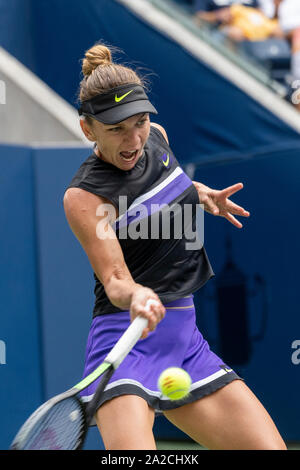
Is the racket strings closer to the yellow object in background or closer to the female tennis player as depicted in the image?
the female tennis player

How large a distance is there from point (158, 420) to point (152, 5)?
2665 millimetres

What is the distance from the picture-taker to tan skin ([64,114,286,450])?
2.55 m

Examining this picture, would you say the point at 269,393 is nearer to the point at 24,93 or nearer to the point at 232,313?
the point at 232,313

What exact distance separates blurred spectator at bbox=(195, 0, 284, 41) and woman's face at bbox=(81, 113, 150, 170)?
3790 millimetres

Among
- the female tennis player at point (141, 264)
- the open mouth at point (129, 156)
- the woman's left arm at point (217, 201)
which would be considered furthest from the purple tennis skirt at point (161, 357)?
the open mouth at point (129, 156)

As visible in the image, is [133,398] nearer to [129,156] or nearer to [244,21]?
[129,156]

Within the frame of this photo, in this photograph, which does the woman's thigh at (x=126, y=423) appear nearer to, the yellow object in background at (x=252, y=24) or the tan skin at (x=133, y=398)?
the tan skin at (x=133, y=398)

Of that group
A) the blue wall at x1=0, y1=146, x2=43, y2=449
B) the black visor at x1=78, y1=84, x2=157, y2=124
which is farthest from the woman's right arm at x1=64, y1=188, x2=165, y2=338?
the blue wall at x1=0, y1=146, x2=43, y2=449

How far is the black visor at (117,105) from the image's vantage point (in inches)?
106

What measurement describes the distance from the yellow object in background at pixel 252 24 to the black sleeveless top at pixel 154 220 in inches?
151

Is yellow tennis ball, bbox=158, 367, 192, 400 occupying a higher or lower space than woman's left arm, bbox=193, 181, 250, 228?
lower

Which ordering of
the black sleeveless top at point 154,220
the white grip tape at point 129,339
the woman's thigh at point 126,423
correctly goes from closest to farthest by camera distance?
the white grip tape at point 129,339, the woman's thigh at point 126,423, the black sleeveless top at point 154,220

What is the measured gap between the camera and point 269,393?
4938 millimetres
